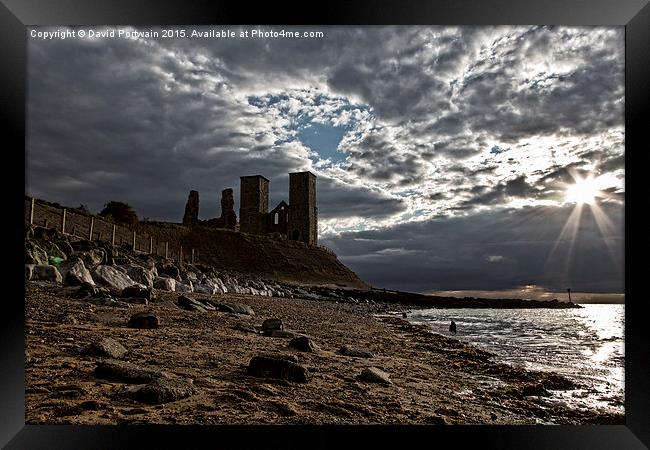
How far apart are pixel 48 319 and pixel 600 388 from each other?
6.14m

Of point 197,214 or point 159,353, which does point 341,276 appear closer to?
point 197,214

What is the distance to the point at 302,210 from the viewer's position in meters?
42.2

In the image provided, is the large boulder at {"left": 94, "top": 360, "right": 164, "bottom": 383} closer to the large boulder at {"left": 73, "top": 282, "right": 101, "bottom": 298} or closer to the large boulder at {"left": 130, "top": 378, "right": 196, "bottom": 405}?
the large boulder at {"left": 130, "top": 378, "right": 196, "bottom": 405}

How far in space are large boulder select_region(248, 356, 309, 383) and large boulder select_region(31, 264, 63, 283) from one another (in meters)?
4.81

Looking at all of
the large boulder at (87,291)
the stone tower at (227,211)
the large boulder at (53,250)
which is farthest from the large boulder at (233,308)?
the stone tower at (227,211)

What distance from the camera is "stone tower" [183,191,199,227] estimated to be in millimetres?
45750

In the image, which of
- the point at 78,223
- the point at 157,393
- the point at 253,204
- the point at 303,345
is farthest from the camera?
the point at 253,204

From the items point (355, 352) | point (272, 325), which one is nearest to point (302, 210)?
point (272, 325)

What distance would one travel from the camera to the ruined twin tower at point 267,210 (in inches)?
1624

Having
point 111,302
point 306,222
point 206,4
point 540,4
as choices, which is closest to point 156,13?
point 206,4

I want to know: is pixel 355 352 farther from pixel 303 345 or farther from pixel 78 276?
pixel 78 276

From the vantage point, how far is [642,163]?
9.64 feet

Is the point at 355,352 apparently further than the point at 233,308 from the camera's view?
No

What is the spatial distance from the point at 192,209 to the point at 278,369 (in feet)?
149
